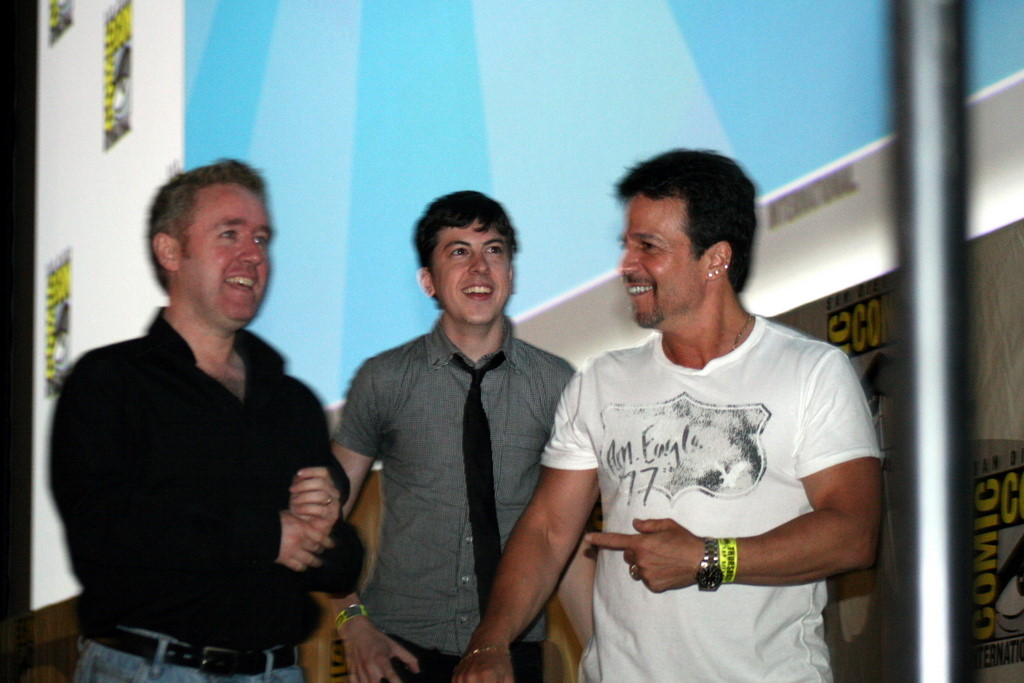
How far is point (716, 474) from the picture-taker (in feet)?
5.02

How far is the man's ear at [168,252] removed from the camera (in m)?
1.63

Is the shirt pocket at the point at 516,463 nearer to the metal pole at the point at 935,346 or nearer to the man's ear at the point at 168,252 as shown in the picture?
the man's ear at the point at 168,252

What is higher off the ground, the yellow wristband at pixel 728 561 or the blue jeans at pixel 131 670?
the yellow wristband at pixel 728 561

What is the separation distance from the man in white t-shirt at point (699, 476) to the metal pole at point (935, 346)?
110 cm

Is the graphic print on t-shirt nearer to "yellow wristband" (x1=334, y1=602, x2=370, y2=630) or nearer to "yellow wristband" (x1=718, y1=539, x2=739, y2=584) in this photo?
"yellow wristband" (x1=718, y1=539, x2=739, y2=584)

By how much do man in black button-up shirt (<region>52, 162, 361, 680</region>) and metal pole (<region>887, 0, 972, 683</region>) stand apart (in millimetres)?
1177

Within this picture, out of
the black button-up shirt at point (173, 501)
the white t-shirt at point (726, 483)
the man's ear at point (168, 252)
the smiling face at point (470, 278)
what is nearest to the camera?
the black button-up shirt at point (173, 501)

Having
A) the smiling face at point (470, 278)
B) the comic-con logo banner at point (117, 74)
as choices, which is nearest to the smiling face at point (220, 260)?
the smiling face at point (470, 278)

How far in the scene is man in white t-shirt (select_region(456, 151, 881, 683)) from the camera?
4.77 feet

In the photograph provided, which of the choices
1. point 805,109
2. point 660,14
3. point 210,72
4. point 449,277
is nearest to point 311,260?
point 210,72

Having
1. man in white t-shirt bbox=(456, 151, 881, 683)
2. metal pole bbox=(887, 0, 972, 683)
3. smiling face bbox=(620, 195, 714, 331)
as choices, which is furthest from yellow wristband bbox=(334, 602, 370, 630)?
metal pole bbox=(887, 0, 972, 683)

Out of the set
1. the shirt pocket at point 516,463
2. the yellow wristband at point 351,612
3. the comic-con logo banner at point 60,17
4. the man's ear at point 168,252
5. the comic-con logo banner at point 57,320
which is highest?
the comic-con logo banner at point 60,17

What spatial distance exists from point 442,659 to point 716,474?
68 centimetres

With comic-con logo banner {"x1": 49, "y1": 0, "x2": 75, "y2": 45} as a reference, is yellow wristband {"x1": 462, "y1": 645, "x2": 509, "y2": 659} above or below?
below
